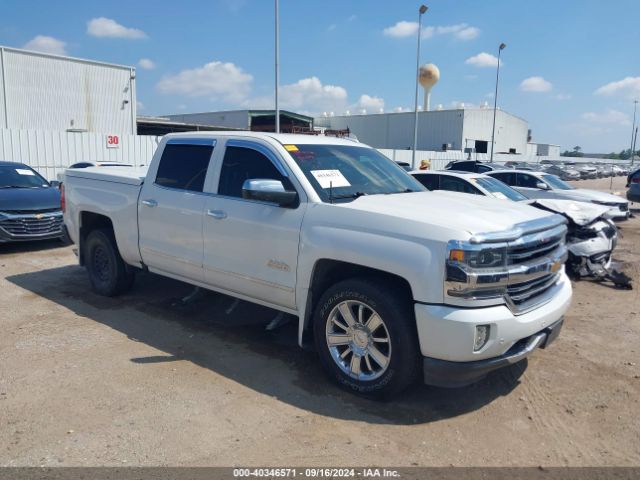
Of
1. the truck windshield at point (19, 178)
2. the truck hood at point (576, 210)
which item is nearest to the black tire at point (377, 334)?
the truck hood at point (576, 210)

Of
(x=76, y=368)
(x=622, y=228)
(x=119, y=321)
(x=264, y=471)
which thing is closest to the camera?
(x=264, y=471)

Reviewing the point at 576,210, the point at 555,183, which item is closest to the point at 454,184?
the point at 576,210

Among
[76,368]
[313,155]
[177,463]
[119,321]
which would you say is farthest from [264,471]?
[119,321]

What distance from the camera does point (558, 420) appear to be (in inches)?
150

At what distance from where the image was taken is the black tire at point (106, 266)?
20.8 feet

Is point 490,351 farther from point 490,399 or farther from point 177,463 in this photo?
point 177,463

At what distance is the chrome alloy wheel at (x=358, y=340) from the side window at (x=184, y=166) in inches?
80.4

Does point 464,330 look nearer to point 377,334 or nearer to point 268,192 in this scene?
point 377,334

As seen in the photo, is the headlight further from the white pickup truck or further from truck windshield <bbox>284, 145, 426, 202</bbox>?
truck windshield <bbox>284, 145, 426, 202</bbox>

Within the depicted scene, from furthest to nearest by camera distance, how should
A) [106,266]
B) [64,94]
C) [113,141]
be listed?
[64,94] < [113,141] < [106,266]

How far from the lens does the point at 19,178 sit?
1063cm

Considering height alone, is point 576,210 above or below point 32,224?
above

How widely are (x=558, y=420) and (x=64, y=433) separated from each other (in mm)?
3417

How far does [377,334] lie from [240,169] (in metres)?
2.05
